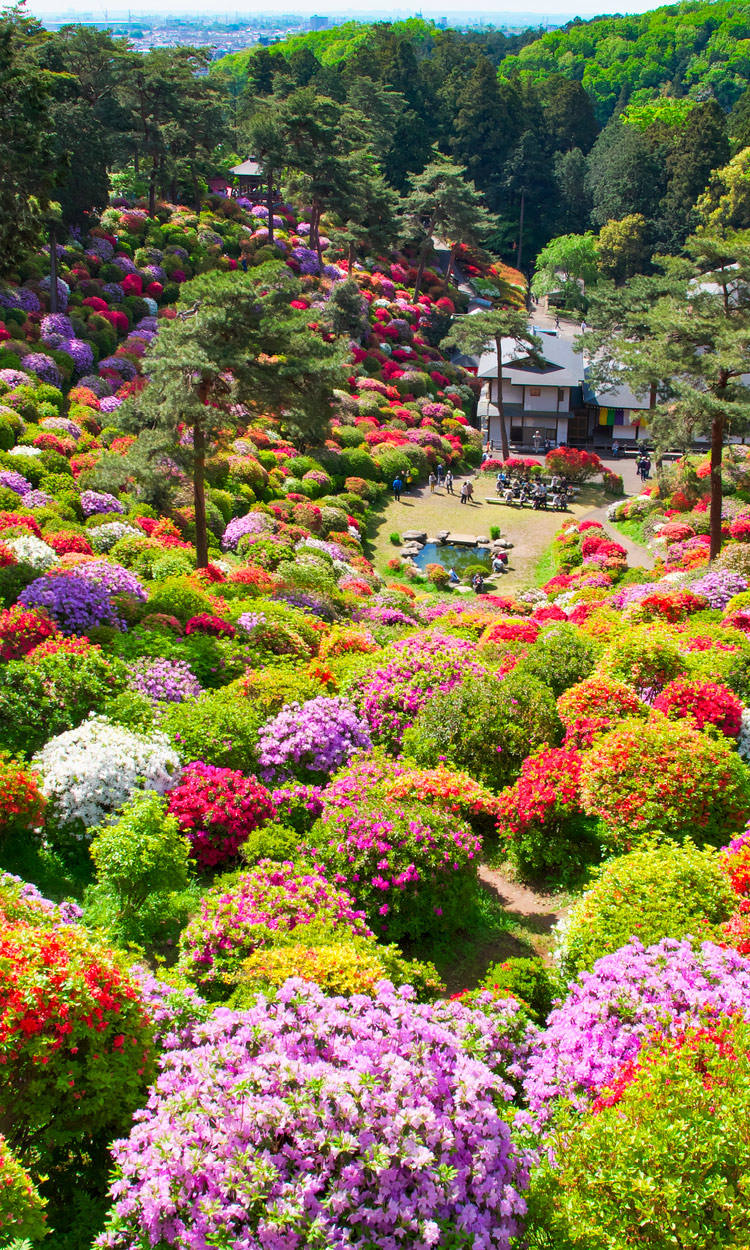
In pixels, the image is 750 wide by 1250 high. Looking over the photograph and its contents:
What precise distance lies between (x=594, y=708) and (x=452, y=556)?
21314 mm

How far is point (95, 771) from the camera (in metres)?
11.0

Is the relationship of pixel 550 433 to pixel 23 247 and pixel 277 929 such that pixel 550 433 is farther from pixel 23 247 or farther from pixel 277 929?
pixel 277 929

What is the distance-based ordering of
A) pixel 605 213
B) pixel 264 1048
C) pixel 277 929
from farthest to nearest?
pixel 605 213 → pixel 277 929 → pixel 264 1048

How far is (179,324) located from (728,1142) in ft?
59.0

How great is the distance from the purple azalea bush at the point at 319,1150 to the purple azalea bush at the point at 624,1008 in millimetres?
996

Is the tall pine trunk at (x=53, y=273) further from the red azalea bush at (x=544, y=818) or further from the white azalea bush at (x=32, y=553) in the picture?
the red azalea bush at (x=544, y=818)

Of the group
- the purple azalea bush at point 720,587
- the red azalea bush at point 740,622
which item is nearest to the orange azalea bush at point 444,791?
the red azalea bush at point 740,622

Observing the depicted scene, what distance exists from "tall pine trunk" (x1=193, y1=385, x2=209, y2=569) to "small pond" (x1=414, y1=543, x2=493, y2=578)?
12.8 meters

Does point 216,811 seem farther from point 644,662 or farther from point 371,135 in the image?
point 371,135

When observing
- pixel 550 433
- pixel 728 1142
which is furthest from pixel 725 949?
pixel 550 433

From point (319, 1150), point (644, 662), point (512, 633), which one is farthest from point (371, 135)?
point (319, 1150)

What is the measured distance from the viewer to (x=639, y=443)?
165 feet

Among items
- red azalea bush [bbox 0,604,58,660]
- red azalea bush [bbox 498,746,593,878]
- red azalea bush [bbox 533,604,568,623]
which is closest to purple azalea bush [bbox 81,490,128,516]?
red azalea bush [bbox 0,604,58,660]

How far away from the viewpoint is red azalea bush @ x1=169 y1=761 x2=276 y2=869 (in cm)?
1110
